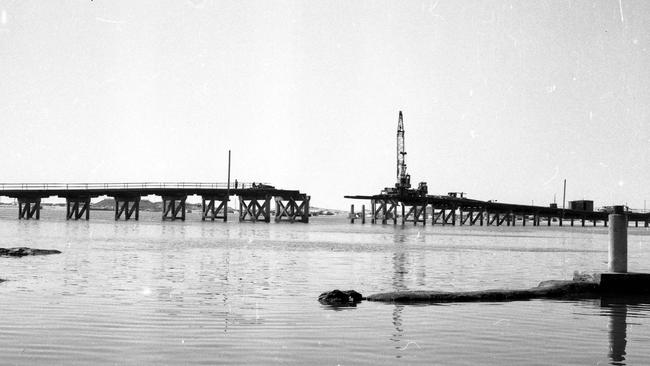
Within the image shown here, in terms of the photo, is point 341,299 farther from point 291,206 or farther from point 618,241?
point 291,206

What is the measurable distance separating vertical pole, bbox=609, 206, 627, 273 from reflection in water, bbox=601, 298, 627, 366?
1.80 m

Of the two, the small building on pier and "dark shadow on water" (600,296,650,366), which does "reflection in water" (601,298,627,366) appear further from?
the small building on pier

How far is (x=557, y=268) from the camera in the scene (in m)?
27.9

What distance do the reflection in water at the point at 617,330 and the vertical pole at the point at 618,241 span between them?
5.91 ft

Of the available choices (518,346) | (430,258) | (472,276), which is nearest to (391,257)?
(430,258)

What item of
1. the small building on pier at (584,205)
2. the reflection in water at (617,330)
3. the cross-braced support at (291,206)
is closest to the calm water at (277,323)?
the reflection in water at (617,330)

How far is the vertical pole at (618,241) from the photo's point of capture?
690 inches

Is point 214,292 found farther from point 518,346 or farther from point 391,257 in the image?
point 391,257

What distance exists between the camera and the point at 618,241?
17.5m

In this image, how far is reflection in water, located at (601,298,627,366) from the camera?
32.0ft

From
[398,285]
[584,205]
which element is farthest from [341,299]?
[584,205]

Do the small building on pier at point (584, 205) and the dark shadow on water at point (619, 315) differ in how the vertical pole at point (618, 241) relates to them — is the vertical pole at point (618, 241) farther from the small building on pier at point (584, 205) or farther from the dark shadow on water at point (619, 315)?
the small building on pier at point (584, 205)

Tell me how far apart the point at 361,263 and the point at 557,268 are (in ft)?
23.6

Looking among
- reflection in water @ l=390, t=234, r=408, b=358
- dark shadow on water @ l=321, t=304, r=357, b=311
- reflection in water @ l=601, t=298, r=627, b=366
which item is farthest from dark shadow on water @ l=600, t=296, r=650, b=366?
dark shadow on water @ l=321, t=304, r=357, b=311
